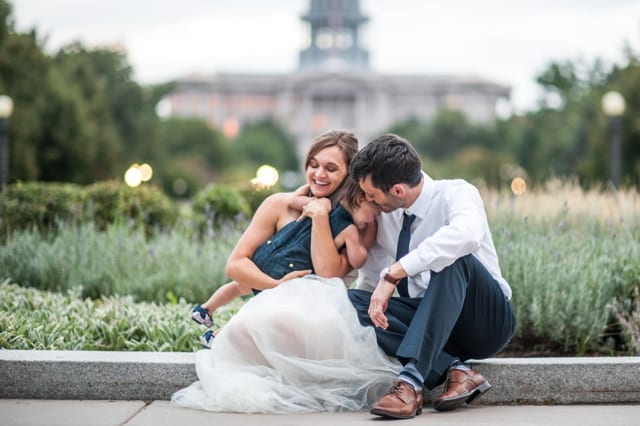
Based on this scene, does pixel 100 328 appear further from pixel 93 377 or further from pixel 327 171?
pixel 327 171

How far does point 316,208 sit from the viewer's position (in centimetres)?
436

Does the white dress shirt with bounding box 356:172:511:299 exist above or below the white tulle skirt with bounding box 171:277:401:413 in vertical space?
above

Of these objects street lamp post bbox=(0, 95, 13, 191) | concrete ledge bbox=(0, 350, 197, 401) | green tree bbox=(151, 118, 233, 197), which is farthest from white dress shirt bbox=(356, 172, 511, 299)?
green tree bbox=(151, 118, 233, 197)

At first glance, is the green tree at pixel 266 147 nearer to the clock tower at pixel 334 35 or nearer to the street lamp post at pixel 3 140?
the clock tower at pixel 334 35

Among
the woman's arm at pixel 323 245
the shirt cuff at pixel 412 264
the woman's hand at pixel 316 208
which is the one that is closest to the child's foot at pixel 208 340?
the woman's arm at pixel 323 245

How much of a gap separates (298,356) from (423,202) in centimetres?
87

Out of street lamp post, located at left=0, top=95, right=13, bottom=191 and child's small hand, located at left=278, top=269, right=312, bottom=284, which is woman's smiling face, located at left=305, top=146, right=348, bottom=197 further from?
street lamp post, located at left=0, top=95, right=13, bottom=191

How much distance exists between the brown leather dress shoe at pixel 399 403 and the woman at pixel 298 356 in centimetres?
27

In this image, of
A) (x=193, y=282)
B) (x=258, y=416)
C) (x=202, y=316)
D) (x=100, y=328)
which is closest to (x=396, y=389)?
(x=258, y=416)

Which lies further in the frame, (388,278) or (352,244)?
(352,244)

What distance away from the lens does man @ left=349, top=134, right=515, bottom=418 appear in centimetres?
404

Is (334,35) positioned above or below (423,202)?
above

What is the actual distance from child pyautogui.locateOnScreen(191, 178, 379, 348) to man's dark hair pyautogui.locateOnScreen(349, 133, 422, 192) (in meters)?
0.22

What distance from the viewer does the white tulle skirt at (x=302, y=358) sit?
423cm
